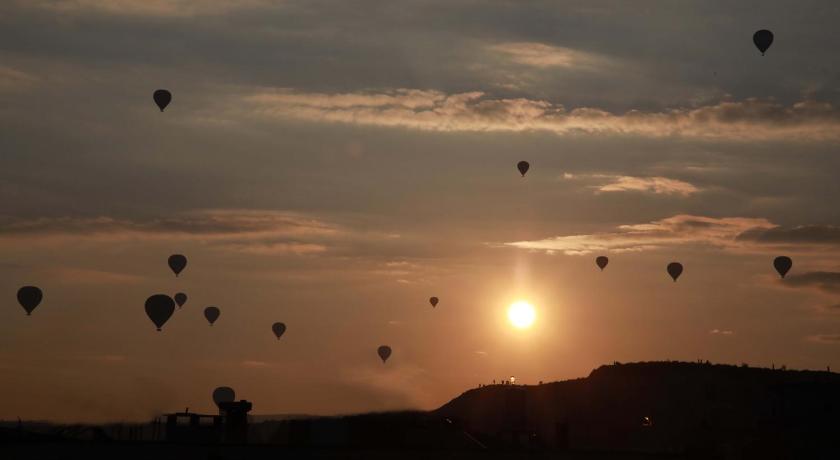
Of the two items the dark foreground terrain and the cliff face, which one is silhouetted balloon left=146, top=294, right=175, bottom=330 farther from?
the cliff face

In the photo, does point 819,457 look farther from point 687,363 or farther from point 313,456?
point 687,363

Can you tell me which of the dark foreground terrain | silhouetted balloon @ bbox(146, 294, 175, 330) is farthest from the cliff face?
silhouetted balloon @ bbox(146, 294, 175, 330)

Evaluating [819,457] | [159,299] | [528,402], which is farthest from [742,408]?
[159,299]

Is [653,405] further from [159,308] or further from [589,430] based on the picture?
[159,308]

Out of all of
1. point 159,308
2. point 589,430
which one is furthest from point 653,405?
point 159,308

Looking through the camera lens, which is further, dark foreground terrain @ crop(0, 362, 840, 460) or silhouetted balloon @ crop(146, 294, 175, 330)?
silhouetted balloon @ crop(146, 294, 175, 330)

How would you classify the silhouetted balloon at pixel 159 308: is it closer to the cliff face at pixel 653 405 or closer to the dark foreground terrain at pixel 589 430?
the dark foreground terrain at pixel 589 430
